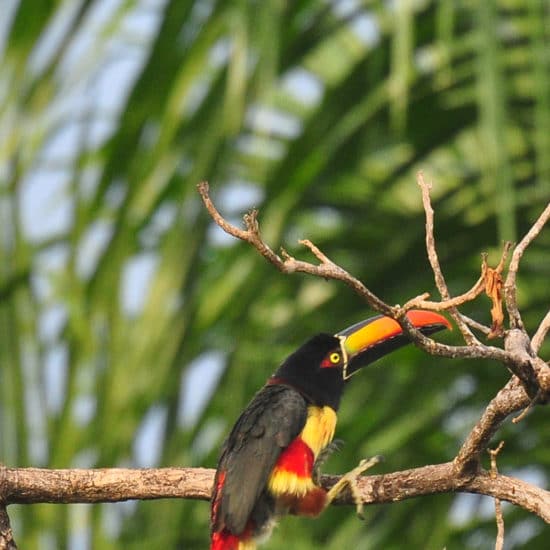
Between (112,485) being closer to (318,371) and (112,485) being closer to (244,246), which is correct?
(318,371)

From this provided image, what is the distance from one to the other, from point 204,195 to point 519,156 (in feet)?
13.1

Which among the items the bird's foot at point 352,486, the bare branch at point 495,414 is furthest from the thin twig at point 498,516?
the bird's foot at point 352,486

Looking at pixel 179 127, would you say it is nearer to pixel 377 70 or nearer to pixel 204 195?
pixel 377 70

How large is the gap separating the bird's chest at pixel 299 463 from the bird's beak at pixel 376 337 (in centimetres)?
27

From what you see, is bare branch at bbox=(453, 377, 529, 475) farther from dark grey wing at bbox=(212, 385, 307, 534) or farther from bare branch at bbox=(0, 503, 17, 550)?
bare branch at bbox=(0, 503, 17, 550)

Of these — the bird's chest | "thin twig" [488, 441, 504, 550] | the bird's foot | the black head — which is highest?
the black head

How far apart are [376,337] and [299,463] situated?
45cm

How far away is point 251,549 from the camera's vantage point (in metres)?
3.24

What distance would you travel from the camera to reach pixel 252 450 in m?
3.30

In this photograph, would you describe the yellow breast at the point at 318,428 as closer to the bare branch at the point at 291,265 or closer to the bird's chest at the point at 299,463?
the bird's chest at the point at 299,463

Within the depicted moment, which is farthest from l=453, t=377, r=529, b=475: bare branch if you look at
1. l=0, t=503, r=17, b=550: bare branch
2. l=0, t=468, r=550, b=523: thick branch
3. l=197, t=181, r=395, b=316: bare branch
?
l=0, t=503, r=17, b=550: bare branch

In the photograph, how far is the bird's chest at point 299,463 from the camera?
3.28 m

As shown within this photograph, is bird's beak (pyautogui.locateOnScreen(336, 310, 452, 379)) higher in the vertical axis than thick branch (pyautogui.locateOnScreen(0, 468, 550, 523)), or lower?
higher

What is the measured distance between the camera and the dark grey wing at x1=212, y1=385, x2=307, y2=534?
10.3ft
